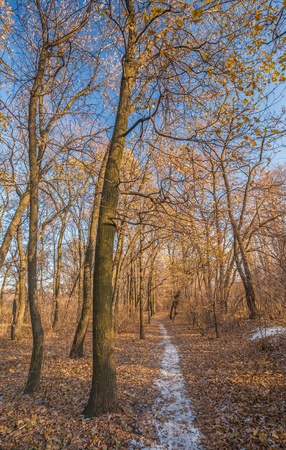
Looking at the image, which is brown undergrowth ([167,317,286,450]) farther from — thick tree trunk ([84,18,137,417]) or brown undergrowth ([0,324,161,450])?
thick tree trunk ([84,18,137,417])

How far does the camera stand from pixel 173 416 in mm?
4848

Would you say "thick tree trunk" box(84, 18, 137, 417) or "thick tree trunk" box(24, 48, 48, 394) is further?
"thick tree trunk" box(24, 48, 48, 394)

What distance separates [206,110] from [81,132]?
3481 mm

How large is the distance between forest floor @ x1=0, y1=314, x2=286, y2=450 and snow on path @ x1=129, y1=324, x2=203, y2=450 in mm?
51

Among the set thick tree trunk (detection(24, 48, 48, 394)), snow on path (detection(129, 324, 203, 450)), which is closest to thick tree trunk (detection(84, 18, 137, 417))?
snow on path (detection(129, 324, 203, 450))

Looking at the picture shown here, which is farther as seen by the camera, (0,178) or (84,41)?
(84,41)

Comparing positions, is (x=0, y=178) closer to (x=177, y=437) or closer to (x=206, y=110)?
(x=206, y=110)

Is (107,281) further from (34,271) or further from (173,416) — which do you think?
(173,416)

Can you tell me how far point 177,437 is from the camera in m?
4.18

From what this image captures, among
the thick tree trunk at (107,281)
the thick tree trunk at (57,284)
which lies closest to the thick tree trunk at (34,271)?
the thick tree trunk at (107,281)

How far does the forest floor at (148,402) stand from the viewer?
153 inches

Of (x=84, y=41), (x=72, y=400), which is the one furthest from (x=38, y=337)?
(x=84, y=41)

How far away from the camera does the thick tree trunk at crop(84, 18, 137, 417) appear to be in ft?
15.2

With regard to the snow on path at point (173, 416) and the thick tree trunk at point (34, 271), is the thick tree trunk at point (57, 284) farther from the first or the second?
the snow on path at point (173, 416)
